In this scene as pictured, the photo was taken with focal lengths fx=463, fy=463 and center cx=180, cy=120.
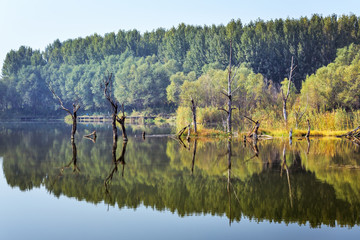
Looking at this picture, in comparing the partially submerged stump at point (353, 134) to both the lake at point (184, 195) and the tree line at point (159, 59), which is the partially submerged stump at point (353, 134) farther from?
the tree line at point (159, 59)

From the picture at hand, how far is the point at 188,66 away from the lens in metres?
103

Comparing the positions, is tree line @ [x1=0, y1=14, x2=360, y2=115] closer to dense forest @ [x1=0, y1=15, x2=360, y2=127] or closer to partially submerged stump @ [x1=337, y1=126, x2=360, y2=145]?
dense forest @ [x1=0, y1=15, x2=360, y2=127]

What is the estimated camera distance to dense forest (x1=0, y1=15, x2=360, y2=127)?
64312 millimetres

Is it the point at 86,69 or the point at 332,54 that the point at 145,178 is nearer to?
the point at 332,54

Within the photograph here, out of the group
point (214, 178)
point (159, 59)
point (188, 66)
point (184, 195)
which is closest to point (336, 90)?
point (214, 178)

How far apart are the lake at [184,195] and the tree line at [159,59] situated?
45.2m

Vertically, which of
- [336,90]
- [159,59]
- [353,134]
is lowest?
[353,134]

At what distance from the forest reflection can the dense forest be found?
74.9ft

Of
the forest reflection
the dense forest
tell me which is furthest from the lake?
the dense forest

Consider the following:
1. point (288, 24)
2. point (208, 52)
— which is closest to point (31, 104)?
point (208, 52)

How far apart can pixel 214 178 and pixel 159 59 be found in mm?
103554

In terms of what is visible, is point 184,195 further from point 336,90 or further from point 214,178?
point 336,90

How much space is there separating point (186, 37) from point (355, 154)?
8736 cm

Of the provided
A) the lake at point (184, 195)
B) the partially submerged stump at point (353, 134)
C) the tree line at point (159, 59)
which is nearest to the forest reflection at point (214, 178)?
the lake at point (184, 195)
